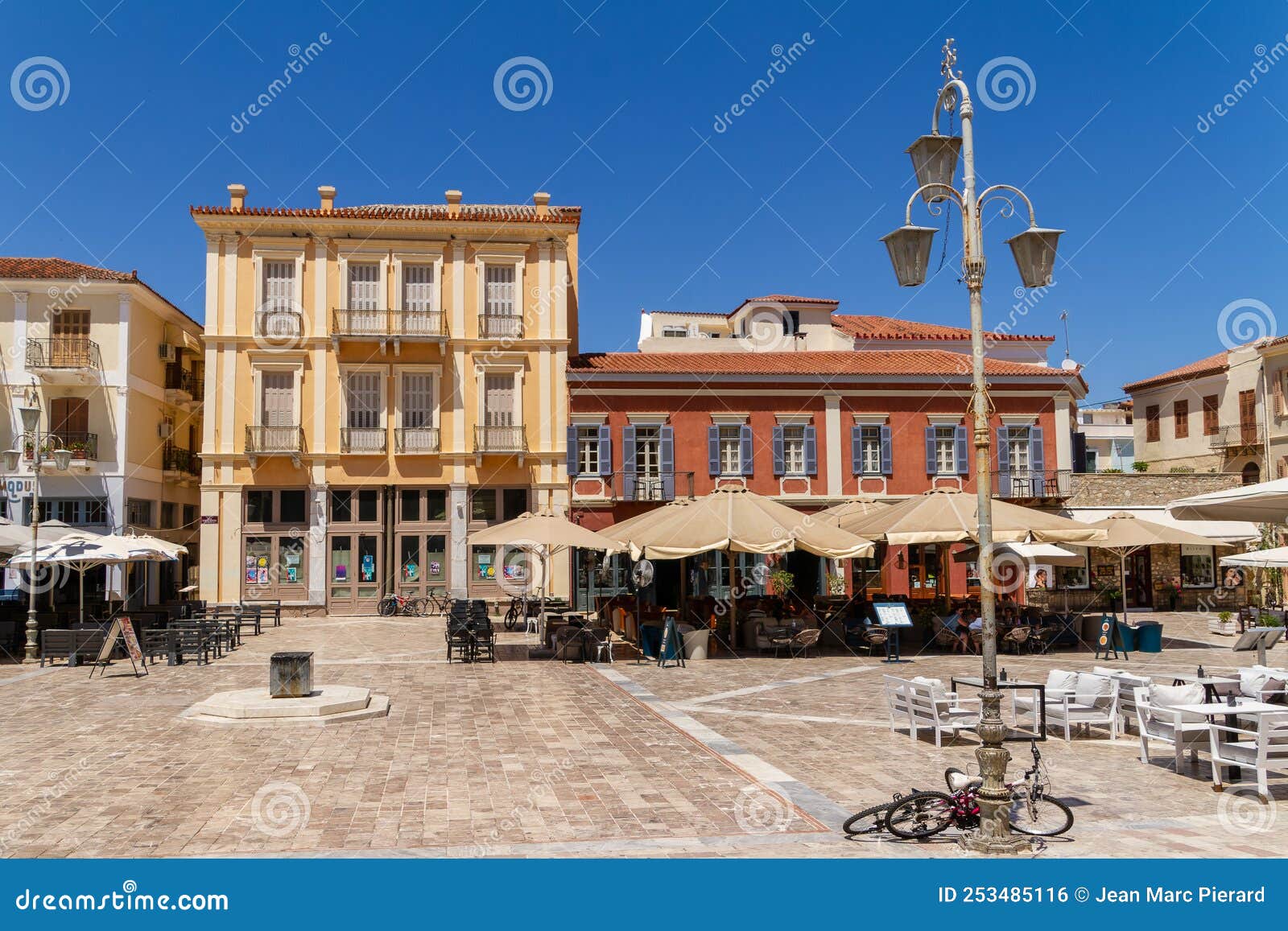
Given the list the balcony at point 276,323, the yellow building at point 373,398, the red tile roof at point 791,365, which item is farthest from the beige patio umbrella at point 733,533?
the balcony at point 276,323

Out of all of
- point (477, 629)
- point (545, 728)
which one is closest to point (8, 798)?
point (545, 728)

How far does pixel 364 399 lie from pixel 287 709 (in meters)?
20.4

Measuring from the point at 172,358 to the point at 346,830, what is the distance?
3026cm

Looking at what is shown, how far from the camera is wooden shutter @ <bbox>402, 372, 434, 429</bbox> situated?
31016 mm

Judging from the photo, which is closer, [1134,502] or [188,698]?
[188,698]

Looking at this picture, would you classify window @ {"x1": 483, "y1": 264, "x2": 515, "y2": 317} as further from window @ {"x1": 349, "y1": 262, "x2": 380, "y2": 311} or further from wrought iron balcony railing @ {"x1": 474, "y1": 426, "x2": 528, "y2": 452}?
wrought iron balcony railing @ {"x1": 474, "y1": 426, "x2": 528, "y2": 452}

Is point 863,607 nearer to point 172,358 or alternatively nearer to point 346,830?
point 346,830

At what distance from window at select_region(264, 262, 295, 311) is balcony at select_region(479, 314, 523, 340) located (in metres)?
5.74

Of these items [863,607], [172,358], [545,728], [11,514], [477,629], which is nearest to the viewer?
[545,728]

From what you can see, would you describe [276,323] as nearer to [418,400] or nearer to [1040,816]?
[418,400]

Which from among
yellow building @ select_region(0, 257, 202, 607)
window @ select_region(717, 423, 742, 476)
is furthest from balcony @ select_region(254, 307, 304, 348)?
window @ select_region(717, 423, 742, 476)

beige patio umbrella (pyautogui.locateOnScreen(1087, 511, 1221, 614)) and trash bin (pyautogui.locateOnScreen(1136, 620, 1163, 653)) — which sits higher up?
beige patio umbrella (pyautogui.locateOnScreen(1087, 511, 1221, 614))

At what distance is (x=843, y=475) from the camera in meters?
30.3

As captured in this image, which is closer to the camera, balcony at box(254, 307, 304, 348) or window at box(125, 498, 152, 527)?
window at box(125, 498, 152, 527)
